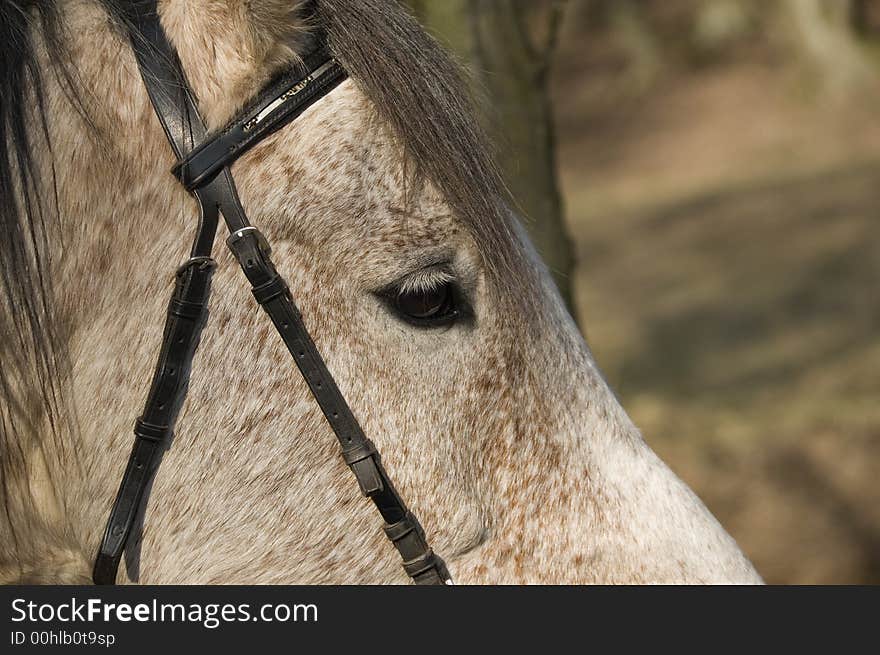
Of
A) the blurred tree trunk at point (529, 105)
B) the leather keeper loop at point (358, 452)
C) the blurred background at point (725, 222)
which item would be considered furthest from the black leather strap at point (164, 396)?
the blurred tree trunk at point (529, 105)

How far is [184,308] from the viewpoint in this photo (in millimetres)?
1739

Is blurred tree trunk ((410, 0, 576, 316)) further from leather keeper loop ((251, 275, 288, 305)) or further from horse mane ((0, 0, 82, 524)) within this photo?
horse mane ((0, 0, 82, 524))

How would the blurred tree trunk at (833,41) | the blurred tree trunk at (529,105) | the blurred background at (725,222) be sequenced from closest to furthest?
1. the blurred tree trunk at (529,105)
2. the blurred background at (725,222)
3. the blurred tree trunk at (833,41)

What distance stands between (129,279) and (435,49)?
708 millimetres

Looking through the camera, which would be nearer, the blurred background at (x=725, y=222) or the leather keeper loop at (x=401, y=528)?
the leather keeper loop at (x=401, y=528)

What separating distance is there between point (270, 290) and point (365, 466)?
342mm

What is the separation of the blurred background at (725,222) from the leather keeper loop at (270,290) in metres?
0.79

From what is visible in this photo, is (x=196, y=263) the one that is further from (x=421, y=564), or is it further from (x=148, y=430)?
(x=421, y=564)

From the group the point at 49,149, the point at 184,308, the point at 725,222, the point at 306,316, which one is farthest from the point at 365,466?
the point at 725,222

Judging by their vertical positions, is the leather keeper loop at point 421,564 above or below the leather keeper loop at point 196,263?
below

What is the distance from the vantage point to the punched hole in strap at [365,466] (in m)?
1.77

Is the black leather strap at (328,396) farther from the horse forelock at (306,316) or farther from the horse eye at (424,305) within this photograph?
the horse eye at (424,305)

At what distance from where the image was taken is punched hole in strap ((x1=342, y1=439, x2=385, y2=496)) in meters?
1.77

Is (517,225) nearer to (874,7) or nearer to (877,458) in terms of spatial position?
(877,458)
